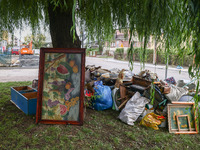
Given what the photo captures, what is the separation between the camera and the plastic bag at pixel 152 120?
3.26m

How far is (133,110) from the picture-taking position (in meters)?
3.50

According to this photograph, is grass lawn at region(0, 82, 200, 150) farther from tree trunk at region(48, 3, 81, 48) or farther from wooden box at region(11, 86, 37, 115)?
tree trunk at region(48, 3, 81, 48)

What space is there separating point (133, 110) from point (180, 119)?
927 mm

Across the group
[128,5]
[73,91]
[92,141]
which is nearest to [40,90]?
[73,91]

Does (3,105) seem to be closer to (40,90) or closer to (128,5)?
(40,90)

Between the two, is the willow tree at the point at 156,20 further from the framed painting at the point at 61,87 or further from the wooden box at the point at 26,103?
the wooden box at the point at 26,103

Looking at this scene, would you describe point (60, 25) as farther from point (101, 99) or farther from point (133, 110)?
point (133, 110)

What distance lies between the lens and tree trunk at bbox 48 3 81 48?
320 centimetres

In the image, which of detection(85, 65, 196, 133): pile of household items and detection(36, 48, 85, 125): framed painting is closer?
detection(36, 48, 85, 125): framed painting

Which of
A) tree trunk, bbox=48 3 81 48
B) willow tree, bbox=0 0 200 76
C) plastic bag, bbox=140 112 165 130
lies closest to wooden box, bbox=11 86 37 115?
tree trunk, bbox=48 3 81 48

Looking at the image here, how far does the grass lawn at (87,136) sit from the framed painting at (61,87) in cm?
18

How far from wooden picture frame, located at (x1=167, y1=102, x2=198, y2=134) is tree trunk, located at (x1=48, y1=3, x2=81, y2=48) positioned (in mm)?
2388

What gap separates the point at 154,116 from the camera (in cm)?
340

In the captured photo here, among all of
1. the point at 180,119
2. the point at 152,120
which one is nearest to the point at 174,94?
the point at 180,119
